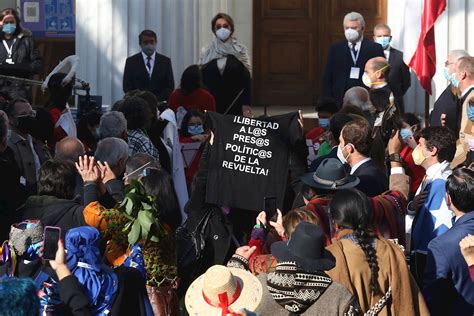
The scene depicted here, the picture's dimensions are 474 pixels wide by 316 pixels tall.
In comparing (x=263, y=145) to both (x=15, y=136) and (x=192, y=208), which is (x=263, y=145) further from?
(x=15, y=136)

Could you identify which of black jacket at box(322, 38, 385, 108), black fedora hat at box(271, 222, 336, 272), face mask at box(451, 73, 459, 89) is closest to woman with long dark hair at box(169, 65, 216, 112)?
black jacket at box(322, 38, 385, 108)

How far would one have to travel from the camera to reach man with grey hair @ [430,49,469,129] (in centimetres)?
1162

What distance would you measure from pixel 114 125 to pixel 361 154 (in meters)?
2.26

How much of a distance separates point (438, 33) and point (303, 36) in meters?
3.12

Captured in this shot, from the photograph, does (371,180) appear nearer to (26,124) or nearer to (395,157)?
(395,157)

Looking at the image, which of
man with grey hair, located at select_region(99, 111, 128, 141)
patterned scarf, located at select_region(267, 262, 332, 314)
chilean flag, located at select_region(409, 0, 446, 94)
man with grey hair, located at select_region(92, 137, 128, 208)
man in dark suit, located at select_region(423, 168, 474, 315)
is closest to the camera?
patterned scarf, located at select_region(267, 262, 332, 314)

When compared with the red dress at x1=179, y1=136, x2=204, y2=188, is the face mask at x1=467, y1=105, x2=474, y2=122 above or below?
above

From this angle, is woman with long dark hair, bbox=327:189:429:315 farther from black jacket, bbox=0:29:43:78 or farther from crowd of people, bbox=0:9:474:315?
black jacket, bbox=0:29:43:78

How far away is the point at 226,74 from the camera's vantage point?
1455cm

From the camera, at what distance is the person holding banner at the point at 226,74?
47.6 feet

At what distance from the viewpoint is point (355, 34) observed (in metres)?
14.6

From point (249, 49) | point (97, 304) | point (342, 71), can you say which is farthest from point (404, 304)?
point (249, 49)

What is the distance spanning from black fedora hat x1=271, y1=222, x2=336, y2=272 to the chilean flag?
8.23 meters

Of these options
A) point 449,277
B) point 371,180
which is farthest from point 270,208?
point 449,277
